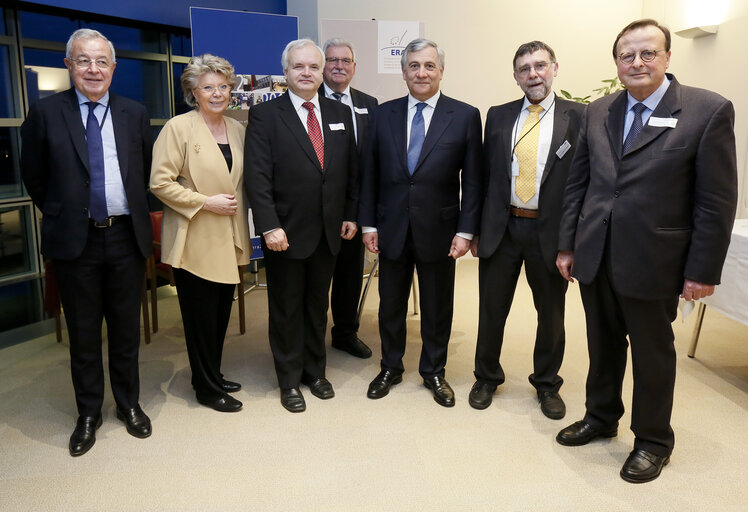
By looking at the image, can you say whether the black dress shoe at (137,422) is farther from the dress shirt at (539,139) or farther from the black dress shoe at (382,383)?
the dress shirt at (539,139)

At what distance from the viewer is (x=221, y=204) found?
2844 millimetres

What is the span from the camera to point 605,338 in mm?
2637

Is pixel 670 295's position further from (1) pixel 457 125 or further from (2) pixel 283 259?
(2) pixel 283 259

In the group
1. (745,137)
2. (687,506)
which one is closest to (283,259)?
(687,506)

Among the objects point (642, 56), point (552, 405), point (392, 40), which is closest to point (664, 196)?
point (642, 56)

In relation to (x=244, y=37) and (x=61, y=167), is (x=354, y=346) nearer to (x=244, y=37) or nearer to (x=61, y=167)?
(x=61, y=167)

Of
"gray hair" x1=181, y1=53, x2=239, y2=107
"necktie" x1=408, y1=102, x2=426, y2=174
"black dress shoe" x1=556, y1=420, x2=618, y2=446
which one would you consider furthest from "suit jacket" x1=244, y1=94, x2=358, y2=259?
"black dress shoe" x1=556, y1=420, x2=618, y2=446

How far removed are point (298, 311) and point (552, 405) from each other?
1.31 meters

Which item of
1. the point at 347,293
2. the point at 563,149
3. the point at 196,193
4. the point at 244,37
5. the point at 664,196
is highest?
the point at 244,37

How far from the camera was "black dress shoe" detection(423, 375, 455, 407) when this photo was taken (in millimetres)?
3145

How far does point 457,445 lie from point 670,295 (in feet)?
3.55

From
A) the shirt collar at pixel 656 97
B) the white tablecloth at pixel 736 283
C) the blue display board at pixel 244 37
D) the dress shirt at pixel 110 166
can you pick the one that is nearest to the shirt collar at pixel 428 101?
the shirt collar at pixel 656 97

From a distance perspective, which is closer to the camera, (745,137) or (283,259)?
(283,259)

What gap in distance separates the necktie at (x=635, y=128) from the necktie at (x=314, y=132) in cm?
134
